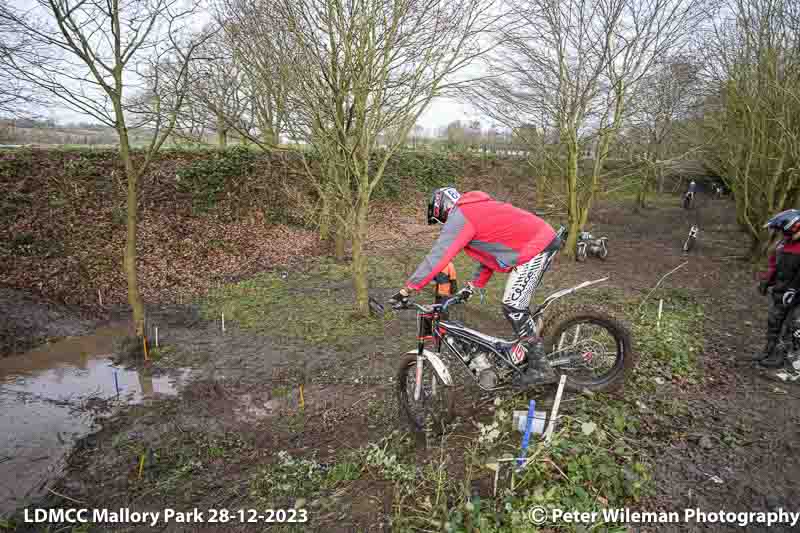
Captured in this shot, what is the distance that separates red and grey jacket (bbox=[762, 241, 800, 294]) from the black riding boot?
10.2ft

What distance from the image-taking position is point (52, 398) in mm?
5512

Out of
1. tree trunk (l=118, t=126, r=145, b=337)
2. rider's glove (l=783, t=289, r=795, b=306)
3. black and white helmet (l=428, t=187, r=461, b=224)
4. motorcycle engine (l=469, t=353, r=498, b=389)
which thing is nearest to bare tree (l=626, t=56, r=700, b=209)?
rider's glove (l=783, t=289, r=795, b=306)

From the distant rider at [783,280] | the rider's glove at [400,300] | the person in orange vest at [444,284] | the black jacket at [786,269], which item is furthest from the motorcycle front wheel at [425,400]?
the black jacket at [786,269]

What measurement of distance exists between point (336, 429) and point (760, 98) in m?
11.6

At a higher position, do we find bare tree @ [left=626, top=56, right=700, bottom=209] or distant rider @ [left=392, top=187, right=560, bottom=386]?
bare tree @ [left=626, top=56, right=700, bottom=209]

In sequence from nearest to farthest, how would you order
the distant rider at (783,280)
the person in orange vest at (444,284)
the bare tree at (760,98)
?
the distant rider at (783,280) < the person in orange vest at (444,284) < the bare tree at (760,98)

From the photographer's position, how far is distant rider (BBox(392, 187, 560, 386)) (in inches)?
134

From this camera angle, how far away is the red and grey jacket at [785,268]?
14.9 ft

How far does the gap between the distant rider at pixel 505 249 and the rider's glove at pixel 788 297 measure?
2954 millimetres

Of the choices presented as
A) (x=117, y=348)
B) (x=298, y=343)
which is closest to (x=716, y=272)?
(x=298, y=343)

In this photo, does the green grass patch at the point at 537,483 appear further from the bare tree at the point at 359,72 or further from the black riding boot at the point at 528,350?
the bare tree at the point at 359,72

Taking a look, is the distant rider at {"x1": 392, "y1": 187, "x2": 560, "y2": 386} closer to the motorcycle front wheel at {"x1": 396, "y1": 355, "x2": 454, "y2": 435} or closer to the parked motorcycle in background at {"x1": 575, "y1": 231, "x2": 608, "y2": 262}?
the motorcycle front wheel at {"x1": 396, "y1": 355, "x2": 454, "y2": 435}

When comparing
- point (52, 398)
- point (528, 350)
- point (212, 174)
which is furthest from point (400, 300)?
point (212, 174)

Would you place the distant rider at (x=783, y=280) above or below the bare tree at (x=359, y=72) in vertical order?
below
